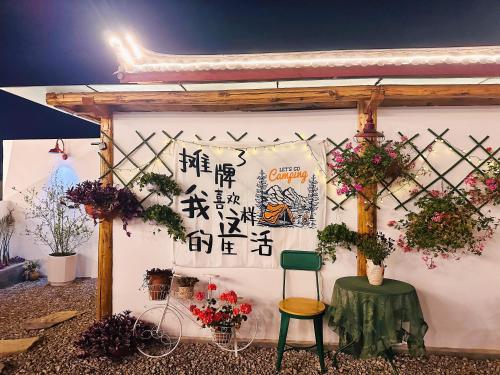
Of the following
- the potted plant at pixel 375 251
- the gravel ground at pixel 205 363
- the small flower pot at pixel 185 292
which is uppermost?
the potted plant at pixel 375 251

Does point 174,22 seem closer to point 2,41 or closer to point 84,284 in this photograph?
point 2,41

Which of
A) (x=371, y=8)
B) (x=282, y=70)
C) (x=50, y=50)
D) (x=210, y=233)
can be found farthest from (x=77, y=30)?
(x=210, y=233)

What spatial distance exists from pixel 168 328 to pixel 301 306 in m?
1.35

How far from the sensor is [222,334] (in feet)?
9.71

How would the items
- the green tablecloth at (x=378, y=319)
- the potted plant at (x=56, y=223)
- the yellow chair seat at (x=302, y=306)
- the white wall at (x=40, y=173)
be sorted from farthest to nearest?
the white wall at (x=40, y=173) < the potted plant at (x=56, y=223) < the yellow chair seat at (x=302, y=306) < the green tablecloth at (x=378, y=319)

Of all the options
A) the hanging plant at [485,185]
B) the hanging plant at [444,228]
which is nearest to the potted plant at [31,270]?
the hanging plant at [444,228]

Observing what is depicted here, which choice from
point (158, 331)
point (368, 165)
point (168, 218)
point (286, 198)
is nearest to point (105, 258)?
point (168, 218)

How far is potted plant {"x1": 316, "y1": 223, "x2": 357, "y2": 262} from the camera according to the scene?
3.07 meters

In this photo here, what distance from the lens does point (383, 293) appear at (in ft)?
8.38

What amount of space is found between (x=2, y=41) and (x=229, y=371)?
2640mm

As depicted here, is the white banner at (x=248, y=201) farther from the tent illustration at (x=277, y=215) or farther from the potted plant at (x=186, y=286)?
the potted plant at (x=186, y=286)

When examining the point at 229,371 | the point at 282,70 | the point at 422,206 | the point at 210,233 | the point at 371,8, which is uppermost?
the point at 282,70

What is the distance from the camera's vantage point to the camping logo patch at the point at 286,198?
3189mm

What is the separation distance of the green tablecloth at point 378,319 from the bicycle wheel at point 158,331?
1.50 metres
